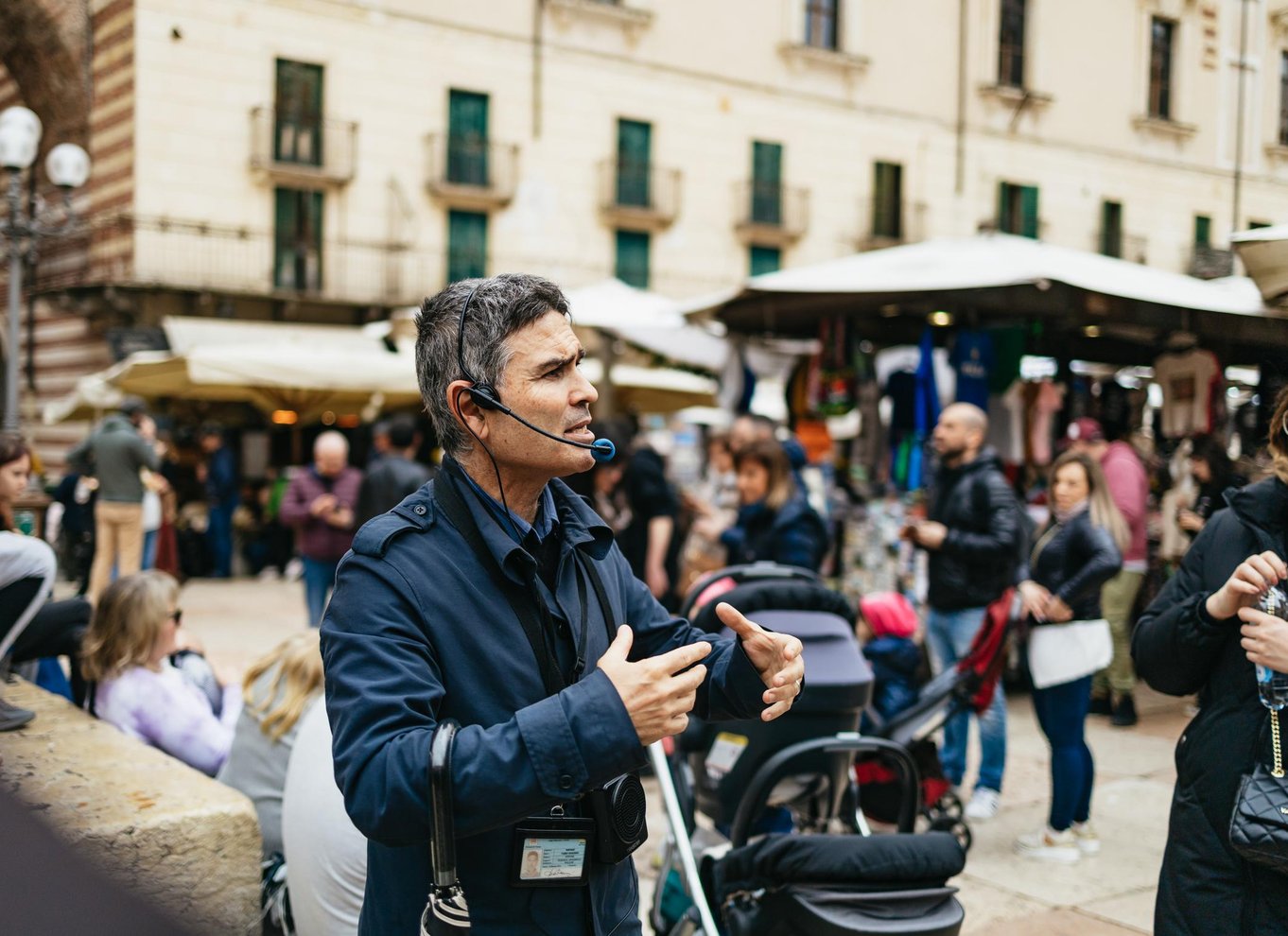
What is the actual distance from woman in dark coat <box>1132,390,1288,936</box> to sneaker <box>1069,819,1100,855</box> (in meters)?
2.53

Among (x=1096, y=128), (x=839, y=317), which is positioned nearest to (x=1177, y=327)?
(x=839, y=317)

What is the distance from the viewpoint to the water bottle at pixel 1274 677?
7.68 feet

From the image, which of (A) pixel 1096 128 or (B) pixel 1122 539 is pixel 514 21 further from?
(B) pixel 1122 539

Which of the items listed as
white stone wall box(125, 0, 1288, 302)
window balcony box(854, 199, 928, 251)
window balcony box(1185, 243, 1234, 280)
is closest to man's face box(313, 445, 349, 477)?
window balcony box(1185, 243, 1234, 280)

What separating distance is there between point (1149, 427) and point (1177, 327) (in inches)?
90.6

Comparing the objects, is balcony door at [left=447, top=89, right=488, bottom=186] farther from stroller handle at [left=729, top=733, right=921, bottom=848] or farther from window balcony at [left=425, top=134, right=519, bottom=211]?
stroller handle at [left=729, top=733, right=921, bottom=848]

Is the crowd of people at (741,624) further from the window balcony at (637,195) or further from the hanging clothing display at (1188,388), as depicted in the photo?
the window balcony at (637,195)

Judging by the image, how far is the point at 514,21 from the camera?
72.8 ft

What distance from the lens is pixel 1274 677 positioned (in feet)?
7.73

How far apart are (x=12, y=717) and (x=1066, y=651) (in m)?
3.91

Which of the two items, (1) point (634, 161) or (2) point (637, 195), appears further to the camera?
(2) point (637, 195)

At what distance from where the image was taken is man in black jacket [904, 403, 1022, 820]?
5434mm

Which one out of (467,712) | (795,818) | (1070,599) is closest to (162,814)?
(467,712)

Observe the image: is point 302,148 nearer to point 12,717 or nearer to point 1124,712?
point 1124,712
